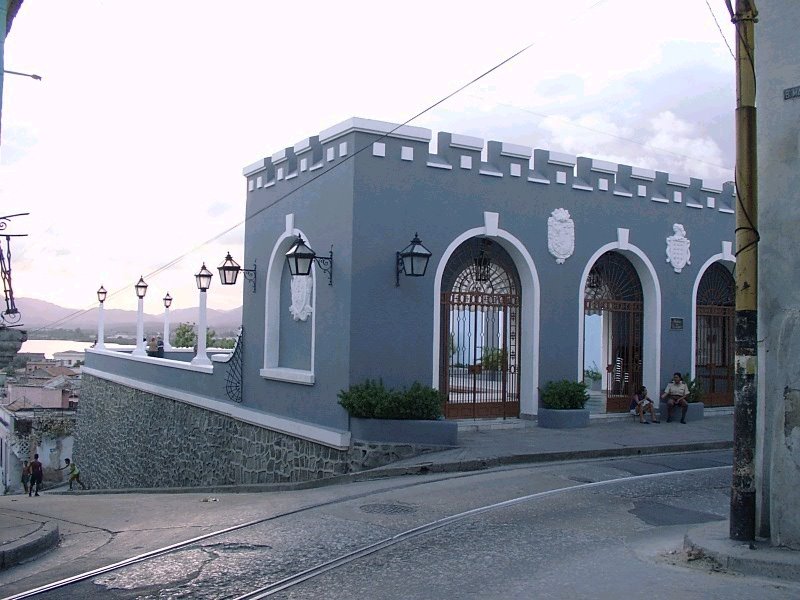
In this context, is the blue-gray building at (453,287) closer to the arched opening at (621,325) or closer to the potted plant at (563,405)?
the arched opening at (621,325)

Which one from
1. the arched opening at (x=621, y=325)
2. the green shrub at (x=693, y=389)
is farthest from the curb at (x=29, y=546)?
the green shrub at (x=693, y=389)

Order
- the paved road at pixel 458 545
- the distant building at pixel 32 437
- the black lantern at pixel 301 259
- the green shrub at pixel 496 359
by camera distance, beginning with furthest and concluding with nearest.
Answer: the distant building at pixel 32 437
the green shrub at pixel 496 359
the black lantern at pixel 301 259
the paved road at pixel 458 545

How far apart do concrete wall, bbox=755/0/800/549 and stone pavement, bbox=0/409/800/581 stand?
48cm

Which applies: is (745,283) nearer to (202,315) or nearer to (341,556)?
(341,556)

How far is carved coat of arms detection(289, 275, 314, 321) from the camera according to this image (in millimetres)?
15346

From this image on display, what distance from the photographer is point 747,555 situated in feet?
21.6

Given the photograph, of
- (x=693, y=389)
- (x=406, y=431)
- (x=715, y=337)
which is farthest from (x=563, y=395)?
(x=715, y=337)

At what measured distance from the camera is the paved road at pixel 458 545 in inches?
250

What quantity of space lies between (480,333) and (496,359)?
26.0 inches

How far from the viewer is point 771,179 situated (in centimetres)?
721

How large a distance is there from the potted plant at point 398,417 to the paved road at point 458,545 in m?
1.58

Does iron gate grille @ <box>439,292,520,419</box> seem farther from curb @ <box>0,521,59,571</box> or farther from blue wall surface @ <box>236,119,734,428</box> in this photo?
curb @ <box>0,521,59,571</box>

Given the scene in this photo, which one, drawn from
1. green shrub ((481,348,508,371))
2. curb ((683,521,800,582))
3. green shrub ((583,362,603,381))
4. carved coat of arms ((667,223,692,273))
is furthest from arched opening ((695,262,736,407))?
curb ((683,521,800,582))

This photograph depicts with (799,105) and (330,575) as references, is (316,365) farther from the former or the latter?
(799,105)
